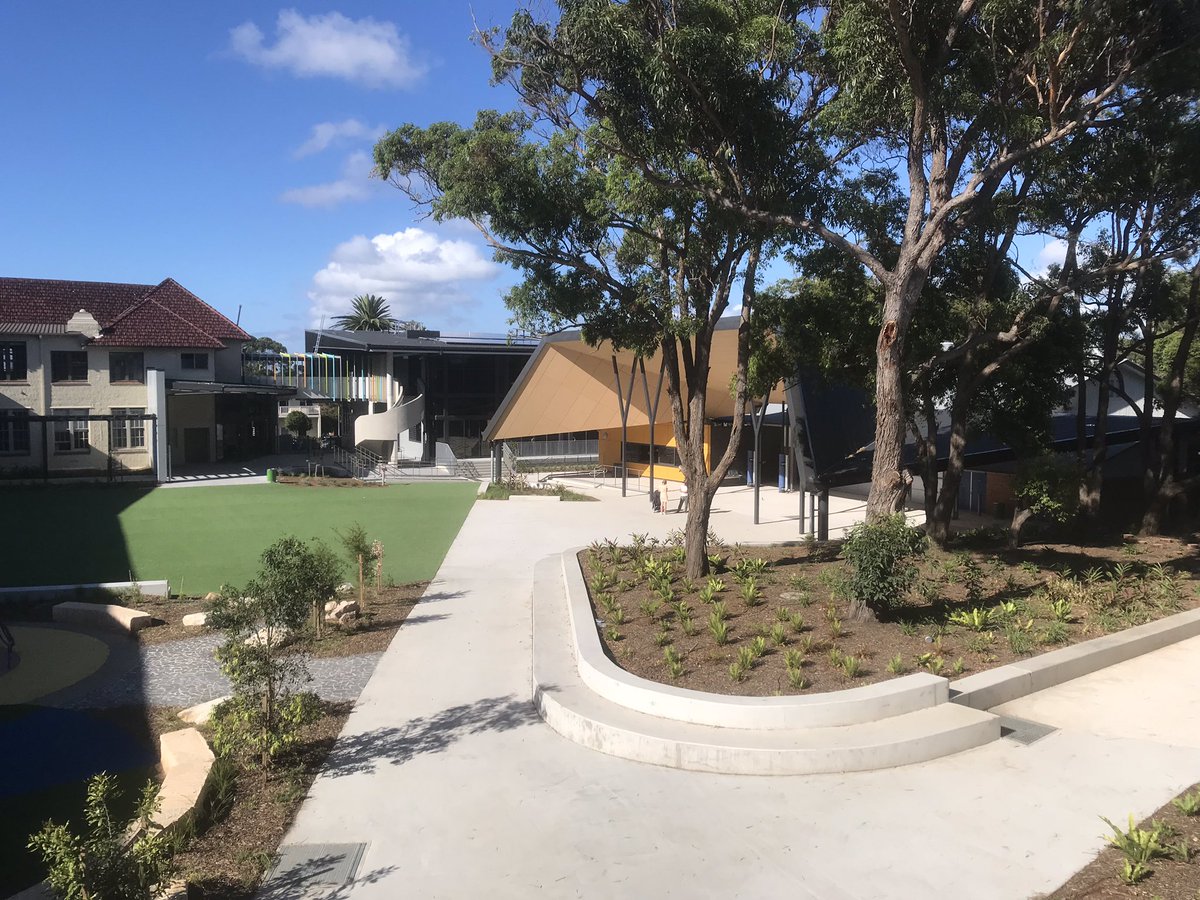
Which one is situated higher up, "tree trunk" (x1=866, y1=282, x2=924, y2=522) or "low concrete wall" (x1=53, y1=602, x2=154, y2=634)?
"tree trunk" (x1=866, y1=282, x2=924, y2=522)

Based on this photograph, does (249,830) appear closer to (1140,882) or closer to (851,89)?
(1140,882)

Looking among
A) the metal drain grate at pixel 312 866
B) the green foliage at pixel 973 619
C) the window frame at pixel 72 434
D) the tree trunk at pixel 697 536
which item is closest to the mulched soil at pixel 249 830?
the metal drain grate at pixel 312 866

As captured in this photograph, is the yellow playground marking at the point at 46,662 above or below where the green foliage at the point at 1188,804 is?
below

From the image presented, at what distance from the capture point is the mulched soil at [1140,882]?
432 cm

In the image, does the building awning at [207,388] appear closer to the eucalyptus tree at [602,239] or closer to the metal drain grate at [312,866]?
the eucalyptus tree at [602,239]

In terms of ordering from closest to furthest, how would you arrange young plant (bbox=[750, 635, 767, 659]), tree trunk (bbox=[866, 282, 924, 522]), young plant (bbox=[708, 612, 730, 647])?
young plant (bbox=[750, 635, 767, 659]) < young plant (bbox=[708, 612, 730, 647]) < tree trunk (bbox=[866, 282, 924, 522])

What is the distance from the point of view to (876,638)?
8531mm

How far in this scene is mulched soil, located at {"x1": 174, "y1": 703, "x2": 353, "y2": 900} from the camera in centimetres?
490

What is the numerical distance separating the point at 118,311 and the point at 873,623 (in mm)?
35052

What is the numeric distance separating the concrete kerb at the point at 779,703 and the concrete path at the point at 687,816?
0.59m

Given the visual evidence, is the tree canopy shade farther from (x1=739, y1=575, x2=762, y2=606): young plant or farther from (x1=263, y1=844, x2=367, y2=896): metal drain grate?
(x1=263, y1=844, x2=367, y2=896): metal drain grate

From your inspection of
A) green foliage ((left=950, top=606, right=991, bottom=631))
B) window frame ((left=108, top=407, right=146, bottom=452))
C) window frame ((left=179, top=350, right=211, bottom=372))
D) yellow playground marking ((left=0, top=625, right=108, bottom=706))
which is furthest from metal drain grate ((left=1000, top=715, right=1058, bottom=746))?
window frame ((left=179, top=350, right=211, bottom=372))

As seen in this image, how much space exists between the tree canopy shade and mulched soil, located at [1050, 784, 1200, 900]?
4711 millimetres

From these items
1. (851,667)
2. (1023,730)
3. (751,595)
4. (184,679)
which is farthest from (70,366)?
(1023,730)
